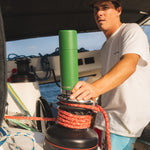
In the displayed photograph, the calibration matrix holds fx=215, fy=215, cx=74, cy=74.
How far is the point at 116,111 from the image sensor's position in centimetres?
138

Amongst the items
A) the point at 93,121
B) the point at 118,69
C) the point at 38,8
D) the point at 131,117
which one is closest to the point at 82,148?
the point at 118,69

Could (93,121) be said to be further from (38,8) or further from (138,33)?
(38,8)

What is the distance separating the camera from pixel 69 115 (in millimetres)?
750

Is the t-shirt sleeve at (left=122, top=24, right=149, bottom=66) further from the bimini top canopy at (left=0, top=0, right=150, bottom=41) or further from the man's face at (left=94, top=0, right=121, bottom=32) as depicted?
the bimini top canopy at (left=0, top=0, right=150, bottom=41)

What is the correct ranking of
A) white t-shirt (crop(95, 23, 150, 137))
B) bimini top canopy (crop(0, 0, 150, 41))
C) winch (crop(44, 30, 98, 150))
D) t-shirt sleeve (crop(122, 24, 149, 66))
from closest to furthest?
winch (crop(44, 30, 98, 150)) → t-shirt sleeve (crop(122, 24, 149, 66)) → white t-shirt (crop(95, 23, 150, 137)) → bimini top canopy (crop(0, 0, 150, 41))

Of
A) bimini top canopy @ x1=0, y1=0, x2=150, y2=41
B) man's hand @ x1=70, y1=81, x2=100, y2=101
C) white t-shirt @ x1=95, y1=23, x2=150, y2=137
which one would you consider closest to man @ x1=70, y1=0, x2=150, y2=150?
white t-shirt @ x1=95, y1=23, x2=150, y2=137

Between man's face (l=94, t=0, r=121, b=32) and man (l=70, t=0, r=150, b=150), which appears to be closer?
man (l=70, t=0, r=150, b=150)

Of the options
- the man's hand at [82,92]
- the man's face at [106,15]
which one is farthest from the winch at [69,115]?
the man's face at [106,15]

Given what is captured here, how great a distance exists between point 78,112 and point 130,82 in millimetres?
683

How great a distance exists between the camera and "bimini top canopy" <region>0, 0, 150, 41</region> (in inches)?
102

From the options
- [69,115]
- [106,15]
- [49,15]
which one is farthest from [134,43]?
[49,15]

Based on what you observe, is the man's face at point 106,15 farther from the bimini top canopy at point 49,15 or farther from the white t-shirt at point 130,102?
the bimini top canopy at point 49,15

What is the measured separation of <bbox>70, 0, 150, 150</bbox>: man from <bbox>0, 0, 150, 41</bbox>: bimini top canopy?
1277 millimetres

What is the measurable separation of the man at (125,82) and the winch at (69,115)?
0.41 metres
